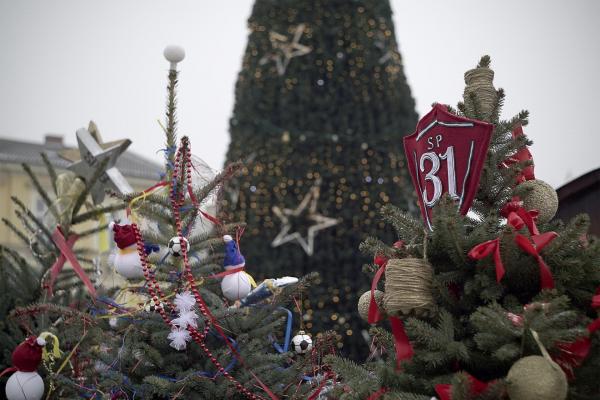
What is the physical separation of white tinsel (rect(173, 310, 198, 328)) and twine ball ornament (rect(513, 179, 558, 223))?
1536 millimetres

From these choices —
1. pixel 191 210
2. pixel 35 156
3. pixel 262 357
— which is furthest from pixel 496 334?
pixel 35 156

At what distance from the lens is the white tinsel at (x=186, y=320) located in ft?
10.2

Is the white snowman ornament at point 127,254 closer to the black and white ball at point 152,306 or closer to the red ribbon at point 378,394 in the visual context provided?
the black and white ball at point 152,306

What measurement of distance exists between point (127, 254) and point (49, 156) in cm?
2769

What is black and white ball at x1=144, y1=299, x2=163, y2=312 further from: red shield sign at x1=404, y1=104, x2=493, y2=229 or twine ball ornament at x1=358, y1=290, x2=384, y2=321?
red shield sign at x1=404, y1=104, x2=493, y2=229

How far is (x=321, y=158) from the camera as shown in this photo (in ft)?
25.2

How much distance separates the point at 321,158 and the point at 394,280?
545 cm

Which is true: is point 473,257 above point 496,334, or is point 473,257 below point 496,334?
above

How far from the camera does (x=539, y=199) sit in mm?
2559

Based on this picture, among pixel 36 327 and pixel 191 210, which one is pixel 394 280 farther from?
pixel 36 327

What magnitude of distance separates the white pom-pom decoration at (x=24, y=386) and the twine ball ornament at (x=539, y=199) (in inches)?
116

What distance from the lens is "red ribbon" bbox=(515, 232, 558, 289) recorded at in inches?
85.8

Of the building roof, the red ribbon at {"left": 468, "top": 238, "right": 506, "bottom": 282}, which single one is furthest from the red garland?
the building roof

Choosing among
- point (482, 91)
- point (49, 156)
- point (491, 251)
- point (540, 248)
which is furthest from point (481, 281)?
point (49, 156)
